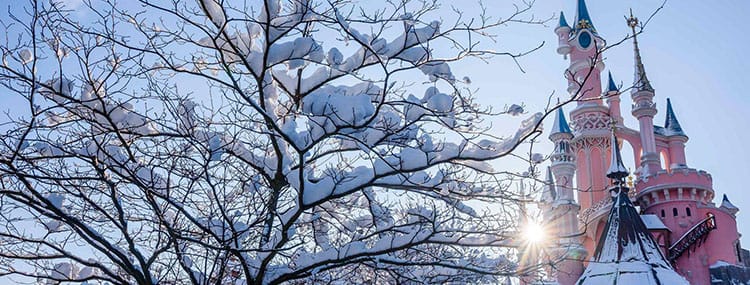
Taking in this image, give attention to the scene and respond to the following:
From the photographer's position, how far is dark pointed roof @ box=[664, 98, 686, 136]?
34562 millimetres

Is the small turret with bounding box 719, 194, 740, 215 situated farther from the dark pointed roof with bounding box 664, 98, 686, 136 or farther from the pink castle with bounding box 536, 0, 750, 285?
the dark pointed roof with bounding box 664, 98, 686, 136

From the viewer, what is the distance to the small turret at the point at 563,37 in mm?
36594

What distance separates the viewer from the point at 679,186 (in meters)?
29.7

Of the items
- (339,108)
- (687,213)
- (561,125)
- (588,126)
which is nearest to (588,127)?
(588,126)

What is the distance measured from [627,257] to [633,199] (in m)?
12.0

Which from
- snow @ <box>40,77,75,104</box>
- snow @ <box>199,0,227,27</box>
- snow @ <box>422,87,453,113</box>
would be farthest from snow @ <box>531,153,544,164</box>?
snow @ <box>40,77,75,104</box>

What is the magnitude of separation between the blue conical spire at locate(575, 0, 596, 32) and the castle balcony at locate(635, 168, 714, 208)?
31.7ft

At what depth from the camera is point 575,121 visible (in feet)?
118

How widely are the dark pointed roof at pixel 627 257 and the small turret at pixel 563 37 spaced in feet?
48.1

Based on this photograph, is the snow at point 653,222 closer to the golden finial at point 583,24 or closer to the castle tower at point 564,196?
the castle tower at point 564,196

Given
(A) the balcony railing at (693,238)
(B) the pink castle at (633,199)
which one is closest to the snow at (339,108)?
(B) the pink castle at (633,199)

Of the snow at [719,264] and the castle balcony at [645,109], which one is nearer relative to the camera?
the snow at [719,264]

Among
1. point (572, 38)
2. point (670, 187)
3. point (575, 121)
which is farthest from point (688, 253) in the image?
point (572, 38)

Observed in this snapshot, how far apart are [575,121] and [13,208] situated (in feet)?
108
